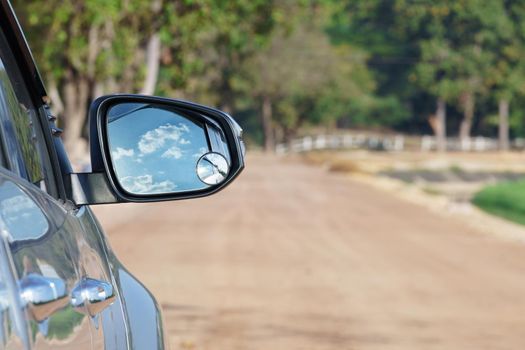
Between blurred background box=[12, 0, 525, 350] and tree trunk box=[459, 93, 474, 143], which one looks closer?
blurred background box=[12, 0, 525, 350]

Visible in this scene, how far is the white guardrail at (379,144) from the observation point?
286ft

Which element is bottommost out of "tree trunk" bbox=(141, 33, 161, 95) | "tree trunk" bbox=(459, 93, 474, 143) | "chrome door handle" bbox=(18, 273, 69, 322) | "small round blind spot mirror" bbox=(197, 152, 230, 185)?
"tree trunk" bbox=(459, 93, 474, 143)

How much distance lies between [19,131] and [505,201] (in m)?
29.2

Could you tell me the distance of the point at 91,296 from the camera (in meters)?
2.46

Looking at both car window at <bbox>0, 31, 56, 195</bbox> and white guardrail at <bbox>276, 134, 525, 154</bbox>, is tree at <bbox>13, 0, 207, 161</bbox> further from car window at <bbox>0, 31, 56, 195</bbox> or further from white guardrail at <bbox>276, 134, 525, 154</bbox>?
white guardrail at <bbox>276, 134, 525, 154</bbox>

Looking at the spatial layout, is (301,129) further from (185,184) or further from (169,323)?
(185,184)

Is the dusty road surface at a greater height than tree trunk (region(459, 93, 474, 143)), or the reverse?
the dusty road surface

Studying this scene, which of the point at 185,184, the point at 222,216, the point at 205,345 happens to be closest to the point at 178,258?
the point at 205,345

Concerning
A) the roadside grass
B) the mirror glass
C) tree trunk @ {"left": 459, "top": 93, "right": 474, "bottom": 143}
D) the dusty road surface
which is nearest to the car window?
the mirror glass

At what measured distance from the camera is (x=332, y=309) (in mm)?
11711

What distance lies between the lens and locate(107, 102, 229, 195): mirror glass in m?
2.78

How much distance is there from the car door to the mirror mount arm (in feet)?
0.09

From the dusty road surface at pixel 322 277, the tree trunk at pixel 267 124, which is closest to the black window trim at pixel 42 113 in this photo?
the dusty road surface at pixel 322 277

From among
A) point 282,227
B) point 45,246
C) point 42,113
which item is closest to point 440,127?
point 282,227
